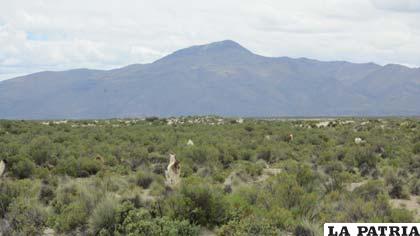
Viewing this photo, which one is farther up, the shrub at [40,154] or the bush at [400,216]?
the shrub at [40,154]

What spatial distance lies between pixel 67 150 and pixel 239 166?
722 centimetres

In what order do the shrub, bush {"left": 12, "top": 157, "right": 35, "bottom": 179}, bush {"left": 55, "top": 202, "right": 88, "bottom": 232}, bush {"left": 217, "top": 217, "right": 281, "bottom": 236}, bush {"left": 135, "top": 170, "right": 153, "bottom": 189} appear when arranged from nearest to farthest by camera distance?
bush {"left": 217, "top": 217, "right": 281, "bottom": 236}
bush {"left": 55, "top": 202, "right": 88, "bottom": 232}
bush {"left": 135, "top": 170, "right": 153, "bottom": 189}
bush {"left": 12, "top": 157, "right": 35, "bottom": 179}
the shrub

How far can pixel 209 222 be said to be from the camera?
11.2m

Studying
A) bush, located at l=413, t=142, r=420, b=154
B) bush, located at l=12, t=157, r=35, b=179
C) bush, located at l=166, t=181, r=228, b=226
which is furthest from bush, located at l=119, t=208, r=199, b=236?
bush, located at l=413, t=142, r=420, b=154

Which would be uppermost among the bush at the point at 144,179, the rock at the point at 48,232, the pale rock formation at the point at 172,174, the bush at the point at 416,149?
the pale rock formation at the point at 172,174

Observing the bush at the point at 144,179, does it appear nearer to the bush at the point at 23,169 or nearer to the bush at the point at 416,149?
the bush at the point at 23,169

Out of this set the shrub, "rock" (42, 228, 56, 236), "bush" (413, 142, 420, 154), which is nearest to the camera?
"rock" (42, 228, 56, 236)

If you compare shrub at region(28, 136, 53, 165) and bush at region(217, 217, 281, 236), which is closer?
bush at region(217, 217, 281, 236)

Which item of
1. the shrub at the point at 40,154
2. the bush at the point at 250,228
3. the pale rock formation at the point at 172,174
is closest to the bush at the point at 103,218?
the bush at the point at 250,228

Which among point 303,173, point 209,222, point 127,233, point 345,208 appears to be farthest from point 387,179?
point 127,233

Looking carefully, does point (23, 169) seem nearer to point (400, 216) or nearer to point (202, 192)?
point (202, 192)

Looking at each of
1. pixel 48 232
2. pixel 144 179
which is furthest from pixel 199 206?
pixel 144 179

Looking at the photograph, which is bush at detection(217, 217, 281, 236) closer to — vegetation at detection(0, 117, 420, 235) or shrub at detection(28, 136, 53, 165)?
vegetation at detection(0, 117, 420, 235)

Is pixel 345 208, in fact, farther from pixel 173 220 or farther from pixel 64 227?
pixel 64 227
